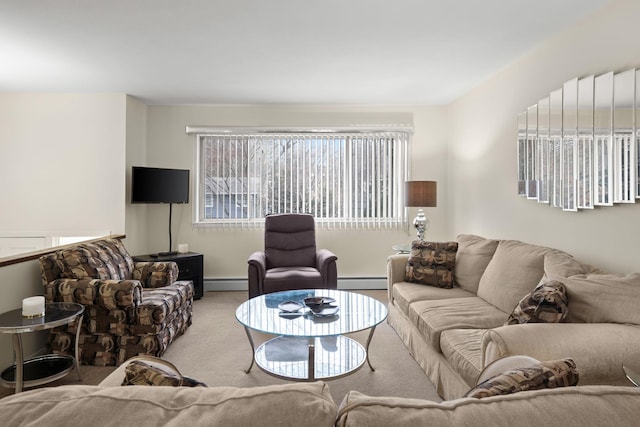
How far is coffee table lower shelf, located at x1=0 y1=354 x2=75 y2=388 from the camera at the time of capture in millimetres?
2244

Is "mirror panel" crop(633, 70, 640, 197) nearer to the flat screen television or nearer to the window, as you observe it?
the window

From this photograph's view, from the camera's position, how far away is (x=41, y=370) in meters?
2.42

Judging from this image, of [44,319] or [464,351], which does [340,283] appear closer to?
[464,351]

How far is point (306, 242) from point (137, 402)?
12.1 ft

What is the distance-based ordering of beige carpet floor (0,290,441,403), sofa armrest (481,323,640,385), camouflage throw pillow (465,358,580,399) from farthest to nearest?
beige carpet floor (0,290,441,403)
sofa armrest (481,323,640,385)
camouflage throw pillow (465,358,580,399)

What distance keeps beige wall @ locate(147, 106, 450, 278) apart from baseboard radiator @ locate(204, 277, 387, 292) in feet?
0.23

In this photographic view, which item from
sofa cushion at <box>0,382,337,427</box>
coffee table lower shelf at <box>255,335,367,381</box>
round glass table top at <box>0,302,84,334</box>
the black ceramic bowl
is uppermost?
sofa cushion at <box>0,382,337,427</box>

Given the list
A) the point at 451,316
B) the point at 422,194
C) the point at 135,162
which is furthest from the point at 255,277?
the point at 135,162

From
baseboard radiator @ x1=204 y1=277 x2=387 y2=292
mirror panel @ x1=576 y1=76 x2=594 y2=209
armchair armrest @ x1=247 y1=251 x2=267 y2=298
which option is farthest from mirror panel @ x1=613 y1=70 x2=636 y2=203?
baseboard radiator @ x1=204 y1=277 x2=387 y2=292

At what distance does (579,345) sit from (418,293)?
57.4 inches

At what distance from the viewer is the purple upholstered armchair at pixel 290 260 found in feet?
11.8

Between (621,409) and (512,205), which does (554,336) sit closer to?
(621,409)

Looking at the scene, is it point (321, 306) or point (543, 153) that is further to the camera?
point (543, 153)

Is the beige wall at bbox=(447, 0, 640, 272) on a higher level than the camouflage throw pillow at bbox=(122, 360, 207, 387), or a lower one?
higher
